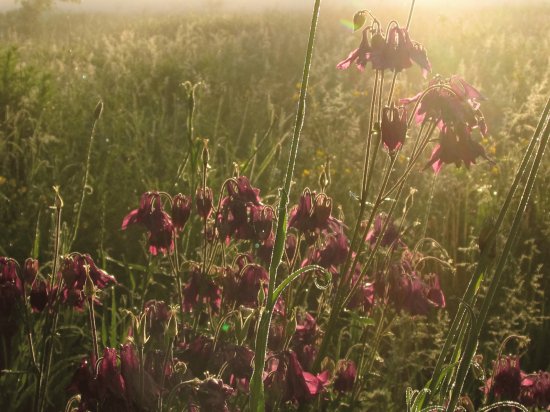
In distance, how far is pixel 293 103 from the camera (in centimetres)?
589

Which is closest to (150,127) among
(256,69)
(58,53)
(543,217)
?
(256,69)

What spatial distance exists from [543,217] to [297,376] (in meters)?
2.01

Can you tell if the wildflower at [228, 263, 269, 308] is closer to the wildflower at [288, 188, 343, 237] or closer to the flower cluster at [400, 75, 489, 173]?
the wildflower at [288, 188, 343, 237]

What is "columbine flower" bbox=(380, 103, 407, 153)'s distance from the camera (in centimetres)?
159

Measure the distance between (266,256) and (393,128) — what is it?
1.86 ft

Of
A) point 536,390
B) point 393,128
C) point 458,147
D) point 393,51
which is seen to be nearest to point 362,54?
point 393,51

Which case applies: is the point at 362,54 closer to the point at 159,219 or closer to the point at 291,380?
the point at 159,219

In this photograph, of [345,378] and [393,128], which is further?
[345,378]

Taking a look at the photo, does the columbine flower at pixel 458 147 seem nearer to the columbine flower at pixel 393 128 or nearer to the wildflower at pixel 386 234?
the columbine flower at pixel 393 128

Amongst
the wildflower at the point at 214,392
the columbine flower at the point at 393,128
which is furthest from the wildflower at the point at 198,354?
the columbine flower at the point at 393,128

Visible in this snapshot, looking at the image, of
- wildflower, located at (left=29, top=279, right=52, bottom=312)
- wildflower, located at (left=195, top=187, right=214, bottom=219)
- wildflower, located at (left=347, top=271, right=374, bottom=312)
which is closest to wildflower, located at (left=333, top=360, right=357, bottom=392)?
wildflower, located at (left=347, top=271, right=374, bottom=312)

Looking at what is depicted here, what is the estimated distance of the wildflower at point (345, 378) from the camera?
1.89 m

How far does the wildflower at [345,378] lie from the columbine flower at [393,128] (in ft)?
2.05

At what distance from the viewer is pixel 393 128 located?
1590mm
